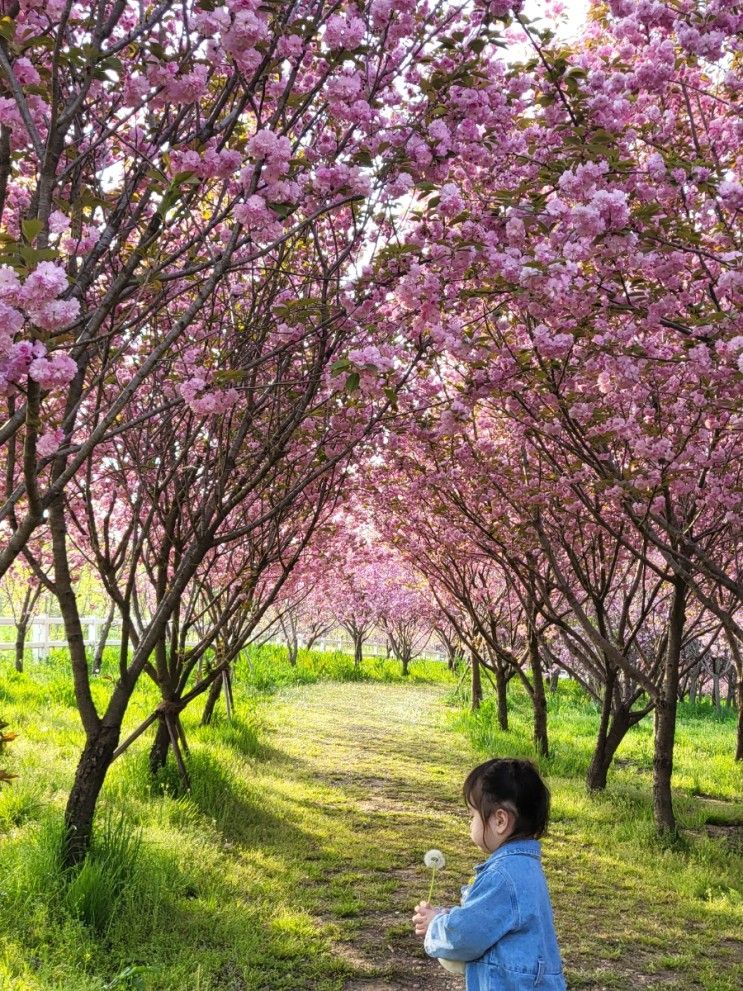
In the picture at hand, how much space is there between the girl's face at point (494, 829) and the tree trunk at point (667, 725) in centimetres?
510

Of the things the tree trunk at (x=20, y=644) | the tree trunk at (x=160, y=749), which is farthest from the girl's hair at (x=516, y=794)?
the tree trunk at (x=20, y=644)

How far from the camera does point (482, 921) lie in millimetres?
2469

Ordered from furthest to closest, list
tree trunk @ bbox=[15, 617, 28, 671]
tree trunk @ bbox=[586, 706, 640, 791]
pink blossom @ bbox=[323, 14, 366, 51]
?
1. tree trunk @ bbox=[15, 617, 28, 671]
2. tree trunk @ bbox=[586, 706, 640, 791]
3. pink blossom @ bbox=[323, 14, 366, 51]

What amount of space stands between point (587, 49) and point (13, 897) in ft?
18.5

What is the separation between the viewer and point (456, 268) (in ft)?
14.5

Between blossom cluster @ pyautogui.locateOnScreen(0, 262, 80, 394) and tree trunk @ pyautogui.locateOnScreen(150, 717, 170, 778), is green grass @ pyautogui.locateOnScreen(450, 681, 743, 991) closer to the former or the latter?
tree trunk @ pyautogui.locateOnScreen(150, 717, 170, 778)

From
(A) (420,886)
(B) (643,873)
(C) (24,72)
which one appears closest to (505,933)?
(C) (24,72)

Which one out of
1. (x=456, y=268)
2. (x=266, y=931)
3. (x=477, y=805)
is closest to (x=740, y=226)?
(x=456, y=268)

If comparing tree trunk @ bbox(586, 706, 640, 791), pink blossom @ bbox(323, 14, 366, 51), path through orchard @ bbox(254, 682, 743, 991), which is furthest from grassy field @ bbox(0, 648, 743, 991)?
pink blossom @ bbox(323, 14, 366, 51)

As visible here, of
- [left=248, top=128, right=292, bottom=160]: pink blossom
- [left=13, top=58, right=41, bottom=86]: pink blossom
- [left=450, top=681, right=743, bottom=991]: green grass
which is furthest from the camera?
[left=450, top=681, right=743, bottom=991]: green grass

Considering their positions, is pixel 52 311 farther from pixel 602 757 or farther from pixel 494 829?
pixel 602 757

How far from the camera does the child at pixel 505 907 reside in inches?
97.0

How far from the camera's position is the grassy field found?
13.7 feet

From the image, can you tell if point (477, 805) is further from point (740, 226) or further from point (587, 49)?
point (587, 49)
